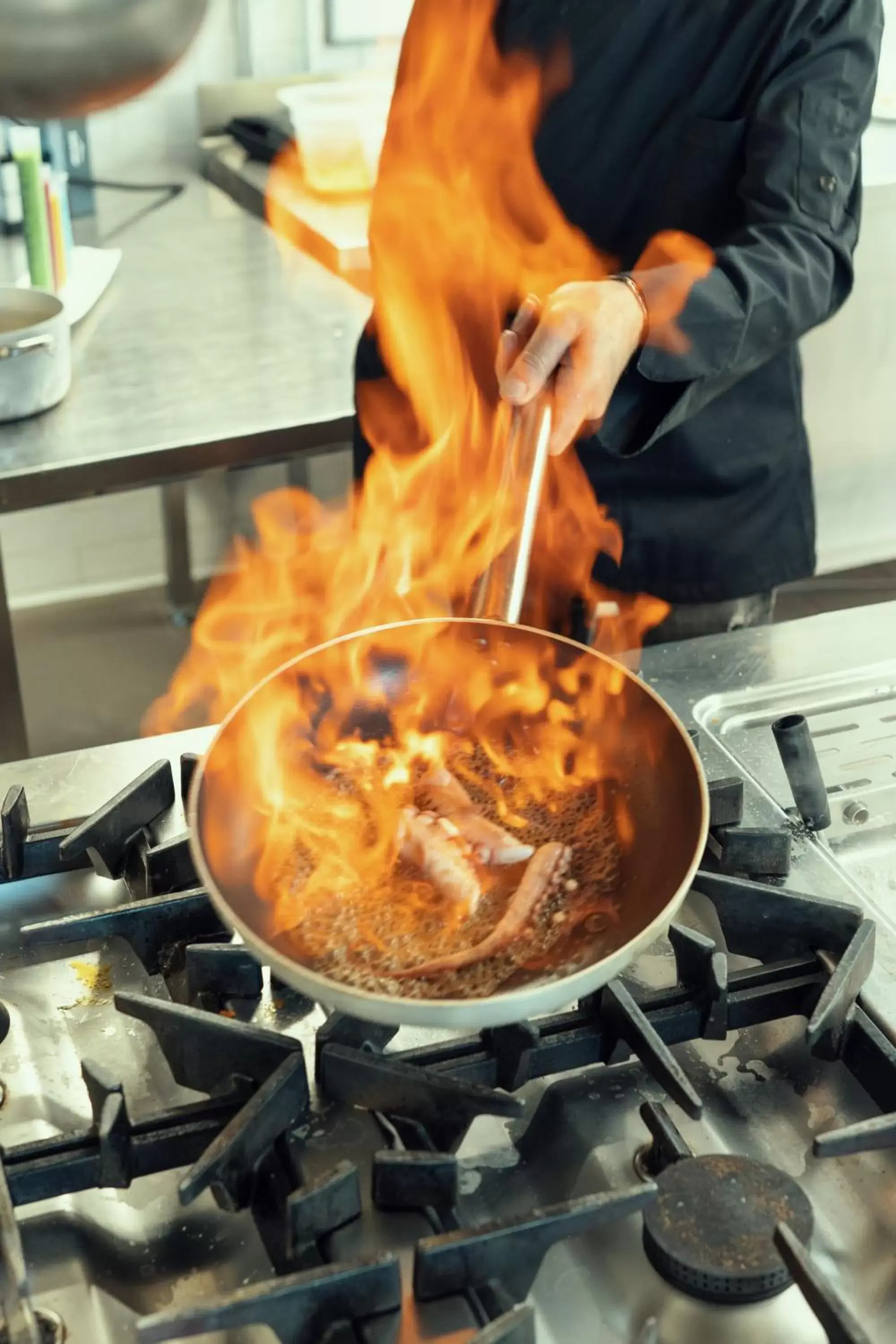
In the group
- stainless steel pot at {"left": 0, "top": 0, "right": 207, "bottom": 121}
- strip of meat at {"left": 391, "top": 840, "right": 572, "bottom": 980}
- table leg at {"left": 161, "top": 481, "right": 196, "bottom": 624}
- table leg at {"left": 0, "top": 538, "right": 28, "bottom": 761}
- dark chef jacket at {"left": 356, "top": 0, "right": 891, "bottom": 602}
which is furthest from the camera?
table leg at {"left": 161, "top": 481, "right": 196, "bottom": 624}

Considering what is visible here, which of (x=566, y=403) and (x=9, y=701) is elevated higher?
(x=566, y=403)

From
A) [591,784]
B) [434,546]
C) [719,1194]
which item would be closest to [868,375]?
[434,546]

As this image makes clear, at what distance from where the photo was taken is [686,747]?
0.80 meters

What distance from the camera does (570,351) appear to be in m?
0.93

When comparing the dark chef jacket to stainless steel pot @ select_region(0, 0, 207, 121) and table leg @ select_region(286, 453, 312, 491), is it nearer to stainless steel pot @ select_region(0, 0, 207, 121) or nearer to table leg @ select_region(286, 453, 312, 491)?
stainless steel pot @ select_region(0, 0, 207, 121)

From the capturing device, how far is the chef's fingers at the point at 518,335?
0.95 metres

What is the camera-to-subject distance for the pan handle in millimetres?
865

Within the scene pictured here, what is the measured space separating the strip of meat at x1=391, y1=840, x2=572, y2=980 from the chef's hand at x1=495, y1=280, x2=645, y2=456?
0.29 m

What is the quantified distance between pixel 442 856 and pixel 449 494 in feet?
2.19

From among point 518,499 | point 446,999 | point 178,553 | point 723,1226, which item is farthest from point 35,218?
point 723,1226

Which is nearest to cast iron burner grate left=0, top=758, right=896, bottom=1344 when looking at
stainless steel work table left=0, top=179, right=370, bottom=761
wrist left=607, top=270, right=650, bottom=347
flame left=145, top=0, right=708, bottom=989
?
flame left=145, top=0, right=708, bottom=989

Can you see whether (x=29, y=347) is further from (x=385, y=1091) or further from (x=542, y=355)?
(x=385, y=1091)

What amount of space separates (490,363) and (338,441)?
324mm

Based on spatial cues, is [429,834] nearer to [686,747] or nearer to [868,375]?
[686,747]
